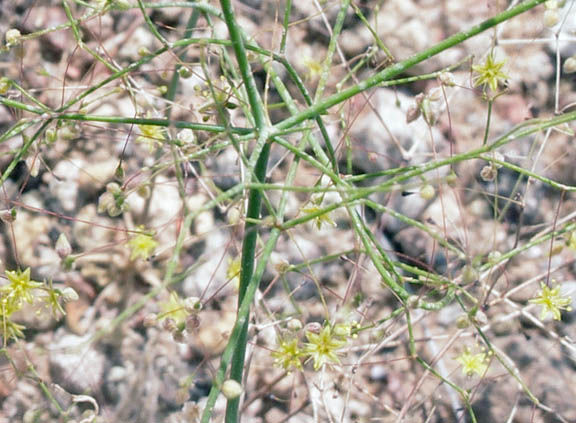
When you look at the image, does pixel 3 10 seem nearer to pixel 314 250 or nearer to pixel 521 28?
pixel 314 250

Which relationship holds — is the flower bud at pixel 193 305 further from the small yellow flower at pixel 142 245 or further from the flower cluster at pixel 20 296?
the small yellow flower at pixel 142 245

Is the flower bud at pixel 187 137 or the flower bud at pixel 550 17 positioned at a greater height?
the flower bud at pixel 550 17

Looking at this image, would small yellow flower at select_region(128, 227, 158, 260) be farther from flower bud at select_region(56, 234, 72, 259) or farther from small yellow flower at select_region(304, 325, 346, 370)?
small yellow flower at select_region(304, 325, 346, 370)

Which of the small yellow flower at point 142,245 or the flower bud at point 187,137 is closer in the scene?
the flower bud at point 187,137

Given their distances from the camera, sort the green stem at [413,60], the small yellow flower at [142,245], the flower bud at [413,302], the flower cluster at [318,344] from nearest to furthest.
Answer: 1. the green stem at [413,60]
2. the flower bud at [413,302]
3. the flower cluster at [318,344]
4. the small yellow flower at [142,245]

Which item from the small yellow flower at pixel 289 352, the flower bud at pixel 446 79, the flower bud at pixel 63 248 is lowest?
the small yellow flower at pixel 289 352

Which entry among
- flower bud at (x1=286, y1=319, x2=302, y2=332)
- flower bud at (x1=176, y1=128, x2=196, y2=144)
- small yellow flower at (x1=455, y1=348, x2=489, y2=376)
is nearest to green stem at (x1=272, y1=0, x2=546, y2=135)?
flower bud at (x1=176, y1=128, x2=196, y2=144)

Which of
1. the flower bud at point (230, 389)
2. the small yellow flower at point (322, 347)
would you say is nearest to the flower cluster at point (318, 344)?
the small yellow flower at point (322, 347)

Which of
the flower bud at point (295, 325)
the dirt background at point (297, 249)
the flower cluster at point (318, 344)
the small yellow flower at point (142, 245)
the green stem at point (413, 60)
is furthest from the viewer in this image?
the dirt background at point (297, 249)

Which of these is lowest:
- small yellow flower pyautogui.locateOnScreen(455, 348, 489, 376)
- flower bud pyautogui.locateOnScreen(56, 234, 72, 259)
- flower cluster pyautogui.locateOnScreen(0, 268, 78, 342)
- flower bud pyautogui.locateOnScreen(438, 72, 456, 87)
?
small yellow flower pyautogui.locateOnScreen(455, 348, 489, 376)

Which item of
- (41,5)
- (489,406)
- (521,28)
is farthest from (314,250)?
(41,5)

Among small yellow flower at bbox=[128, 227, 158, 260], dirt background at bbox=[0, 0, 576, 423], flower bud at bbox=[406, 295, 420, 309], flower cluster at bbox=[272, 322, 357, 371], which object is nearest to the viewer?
flower bud at bbox=[406, 295, 420, 309]
